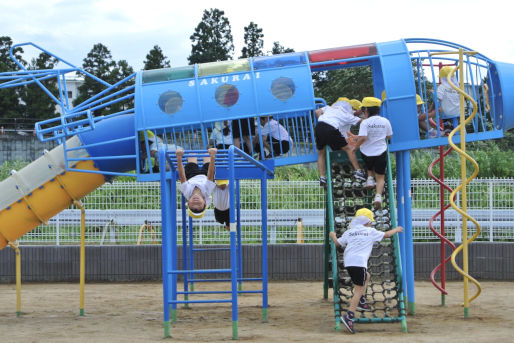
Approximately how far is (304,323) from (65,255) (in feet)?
25.5

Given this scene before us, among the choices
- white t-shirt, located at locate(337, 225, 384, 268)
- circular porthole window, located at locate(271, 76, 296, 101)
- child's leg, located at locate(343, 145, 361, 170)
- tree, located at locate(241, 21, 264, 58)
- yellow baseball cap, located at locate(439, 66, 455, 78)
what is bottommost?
white t-shirt, located at locate(337, 225, 384, 268)

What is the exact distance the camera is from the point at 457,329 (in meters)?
10.4

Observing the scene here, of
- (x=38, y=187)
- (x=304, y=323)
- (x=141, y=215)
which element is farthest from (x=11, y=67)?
(x=304, y=323)

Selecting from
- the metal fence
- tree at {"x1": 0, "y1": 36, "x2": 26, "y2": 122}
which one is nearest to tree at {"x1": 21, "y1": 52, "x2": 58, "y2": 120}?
tree at {"x1": 0, "y1": 36, "x2": 26, "y2": 122}

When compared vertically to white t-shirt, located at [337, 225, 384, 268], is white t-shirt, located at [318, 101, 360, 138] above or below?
above

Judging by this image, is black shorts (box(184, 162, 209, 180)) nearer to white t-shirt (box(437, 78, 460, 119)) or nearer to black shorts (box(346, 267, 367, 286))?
black shorts (box(346, 267, 367, 286))

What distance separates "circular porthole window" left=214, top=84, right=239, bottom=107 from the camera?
11.7 meters

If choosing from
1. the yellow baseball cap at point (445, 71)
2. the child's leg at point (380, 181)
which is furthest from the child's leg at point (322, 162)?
the yellow baseball cap at point (445, 71)

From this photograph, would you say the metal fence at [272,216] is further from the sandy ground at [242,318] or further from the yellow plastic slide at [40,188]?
the yellow plastic slide at [40,188]

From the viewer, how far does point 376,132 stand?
37.3 feet

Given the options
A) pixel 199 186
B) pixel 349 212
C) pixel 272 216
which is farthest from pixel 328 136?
pixel 272 216

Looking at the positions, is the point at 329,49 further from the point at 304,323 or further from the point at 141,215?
the point at 141,215

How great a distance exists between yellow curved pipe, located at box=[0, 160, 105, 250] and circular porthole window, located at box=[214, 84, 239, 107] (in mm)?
2347

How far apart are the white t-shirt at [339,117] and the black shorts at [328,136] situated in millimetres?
64
